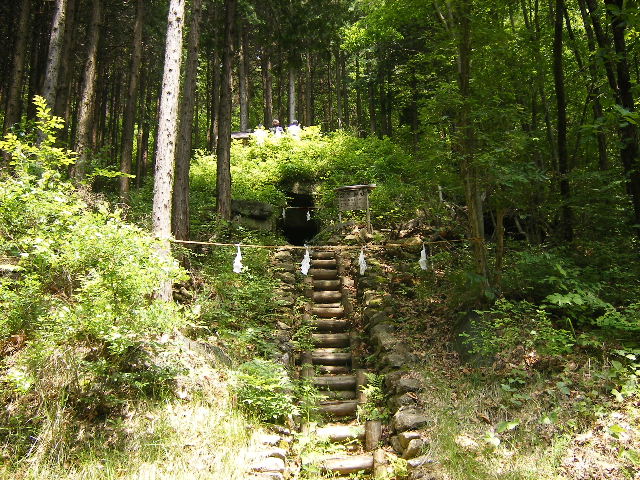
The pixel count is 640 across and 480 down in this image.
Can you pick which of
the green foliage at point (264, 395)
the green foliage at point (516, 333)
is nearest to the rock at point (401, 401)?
the green foliage at point (516, 333)

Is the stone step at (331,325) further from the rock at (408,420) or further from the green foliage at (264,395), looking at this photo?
the rock at (408,420)

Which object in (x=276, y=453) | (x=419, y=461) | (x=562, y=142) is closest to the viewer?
(x=419, y=461)

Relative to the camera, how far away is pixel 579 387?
5.32 metres

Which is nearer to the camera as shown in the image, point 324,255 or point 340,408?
point 340,408

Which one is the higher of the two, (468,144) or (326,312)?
(468,144)

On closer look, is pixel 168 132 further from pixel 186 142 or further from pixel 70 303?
pixel 70 303

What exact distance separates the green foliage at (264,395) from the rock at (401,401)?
1.41 metres

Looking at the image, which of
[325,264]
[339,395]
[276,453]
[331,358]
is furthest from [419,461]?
[325,264]

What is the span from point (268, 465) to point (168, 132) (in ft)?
18.8

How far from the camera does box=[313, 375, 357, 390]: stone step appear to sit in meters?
7.32

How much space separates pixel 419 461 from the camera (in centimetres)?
495

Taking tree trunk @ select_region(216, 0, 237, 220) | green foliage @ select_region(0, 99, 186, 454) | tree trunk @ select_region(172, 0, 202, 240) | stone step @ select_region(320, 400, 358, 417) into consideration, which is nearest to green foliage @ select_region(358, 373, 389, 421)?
stone step @ select_region(320, 400, 358, 417)

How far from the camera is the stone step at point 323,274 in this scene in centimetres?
1099

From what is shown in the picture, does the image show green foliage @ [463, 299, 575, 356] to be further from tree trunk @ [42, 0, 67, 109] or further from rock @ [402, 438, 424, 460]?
tree trunk @ [42, 0, 67, 109]
